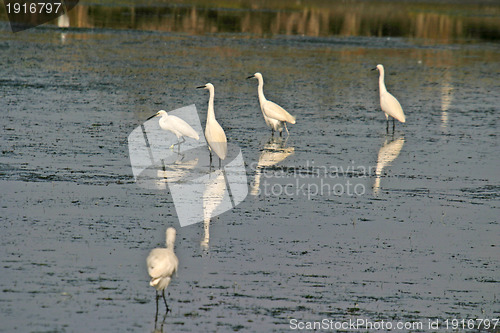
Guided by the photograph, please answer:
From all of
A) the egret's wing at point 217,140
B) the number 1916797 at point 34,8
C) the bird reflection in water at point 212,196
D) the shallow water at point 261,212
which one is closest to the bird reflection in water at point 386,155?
the shallow water at point 261,212

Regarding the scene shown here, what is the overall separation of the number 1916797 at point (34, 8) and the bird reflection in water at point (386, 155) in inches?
1223

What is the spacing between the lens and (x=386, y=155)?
48.3 ft

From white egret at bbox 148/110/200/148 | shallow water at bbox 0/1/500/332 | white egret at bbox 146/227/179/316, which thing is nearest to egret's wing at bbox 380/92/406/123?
shallow water at bbox 0/1/500/332

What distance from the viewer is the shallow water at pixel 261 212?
7.48 m

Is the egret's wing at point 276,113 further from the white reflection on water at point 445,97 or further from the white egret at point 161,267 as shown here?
the white egret at point 161,267

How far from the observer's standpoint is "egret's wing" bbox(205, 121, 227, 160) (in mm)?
13273

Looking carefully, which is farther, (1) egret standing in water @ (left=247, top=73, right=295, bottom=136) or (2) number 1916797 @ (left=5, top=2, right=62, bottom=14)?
(2) number 1916797 @ (left=5, top=2, right=62, bottom=14)

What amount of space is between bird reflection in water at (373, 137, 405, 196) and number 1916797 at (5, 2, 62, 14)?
31.1 metres

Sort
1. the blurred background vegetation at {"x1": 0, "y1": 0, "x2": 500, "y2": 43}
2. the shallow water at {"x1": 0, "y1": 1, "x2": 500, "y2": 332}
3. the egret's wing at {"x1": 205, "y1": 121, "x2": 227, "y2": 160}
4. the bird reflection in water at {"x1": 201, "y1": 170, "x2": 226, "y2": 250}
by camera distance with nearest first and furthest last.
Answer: the shallow water at {"x1": 0, "y1": 1, "x2": 500, "y2": 332}
the bird reflection in water at {"x1": 201, "y1": 170, "x2": 226, "y2": 250}
the egret's wing at {"x1": 205, "y1": 121, "x2": 227, "y2": 160}
the blurred background vegetation at {"x1": 0, "y1": 0, "x2": 500, "y2": 43}

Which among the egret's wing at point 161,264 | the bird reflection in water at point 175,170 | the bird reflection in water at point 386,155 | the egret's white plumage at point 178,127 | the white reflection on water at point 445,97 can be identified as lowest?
the bird reflection in water at point 175,170

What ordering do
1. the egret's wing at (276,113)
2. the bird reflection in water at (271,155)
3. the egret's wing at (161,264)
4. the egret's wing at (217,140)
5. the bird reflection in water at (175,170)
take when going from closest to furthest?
1. the egret's wing at (161,264)
2. the bird reflection in water at (175,170)
3. the bird reflection in water at (271,155)
4. the egret's wing at (217,140)
5. the egret's wing at (276,113)

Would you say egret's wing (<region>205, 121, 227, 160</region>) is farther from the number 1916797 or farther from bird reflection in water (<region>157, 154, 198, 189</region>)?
the number 1916797

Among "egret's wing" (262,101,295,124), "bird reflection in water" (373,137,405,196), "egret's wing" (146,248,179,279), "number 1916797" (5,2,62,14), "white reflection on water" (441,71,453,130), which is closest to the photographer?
"egret's wing" (146,248,179,279)

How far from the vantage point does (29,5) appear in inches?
1802
